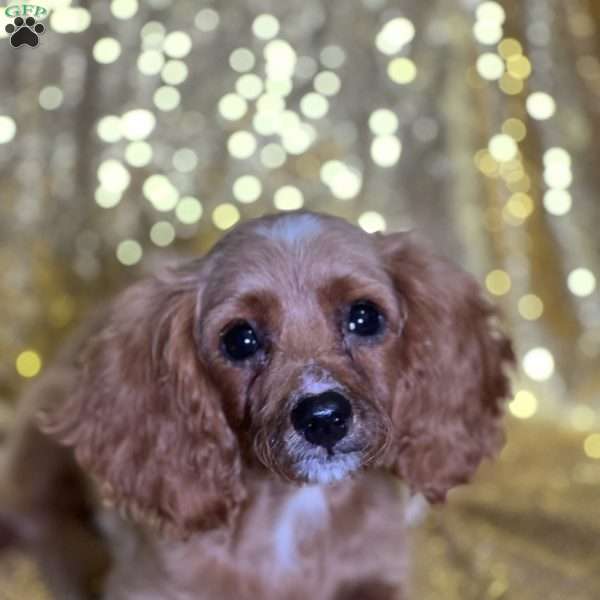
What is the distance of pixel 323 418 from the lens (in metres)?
1.04

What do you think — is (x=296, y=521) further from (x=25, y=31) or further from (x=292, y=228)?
(x=25, y=31)

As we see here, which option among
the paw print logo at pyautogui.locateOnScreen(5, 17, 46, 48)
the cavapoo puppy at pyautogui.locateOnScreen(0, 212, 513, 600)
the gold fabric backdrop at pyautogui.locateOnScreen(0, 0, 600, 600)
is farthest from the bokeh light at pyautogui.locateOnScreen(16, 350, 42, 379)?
the paw print logo at pyautogui.locateOnScreen(5, 17, 46, 48)

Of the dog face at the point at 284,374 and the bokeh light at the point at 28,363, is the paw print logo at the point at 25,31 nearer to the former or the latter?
the bokeh light at the point at 28,363

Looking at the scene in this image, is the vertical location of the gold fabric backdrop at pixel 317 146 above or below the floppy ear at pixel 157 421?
above

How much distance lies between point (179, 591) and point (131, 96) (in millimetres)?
819

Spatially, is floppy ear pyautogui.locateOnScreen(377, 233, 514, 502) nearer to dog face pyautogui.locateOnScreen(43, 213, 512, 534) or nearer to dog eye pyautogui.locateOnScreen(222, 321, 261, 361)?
dog face pyautogui.locateOnScreen(43, 213, 512, 534)

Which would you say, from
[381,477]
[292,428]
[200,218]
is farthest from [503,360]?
[200,218]

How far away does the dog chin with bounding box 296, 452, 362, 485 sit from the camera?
107cm

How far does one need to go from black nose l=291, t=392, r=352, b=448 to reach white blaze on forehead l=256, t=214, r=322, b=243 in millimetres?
214

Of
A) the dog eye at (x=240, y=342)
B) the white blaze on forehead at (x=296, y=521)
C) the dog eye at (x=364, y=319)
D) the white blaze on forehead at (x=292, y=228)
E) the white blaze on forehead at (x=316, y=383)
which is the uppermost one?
the white blaze on forehead at (x=292, y=228)

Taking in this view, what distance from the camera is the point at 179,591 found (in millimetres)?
1271

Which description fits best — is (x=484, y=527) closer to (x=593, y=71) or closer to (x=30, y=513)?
(x=30, y=513)

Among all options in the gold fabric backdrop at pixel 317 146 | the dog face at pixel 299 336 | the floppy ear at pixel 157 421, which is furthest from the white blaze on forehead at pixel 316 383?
the gold fabric backdrop at pixel 317 146

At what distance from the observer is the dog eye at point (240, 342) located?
1170 mm
